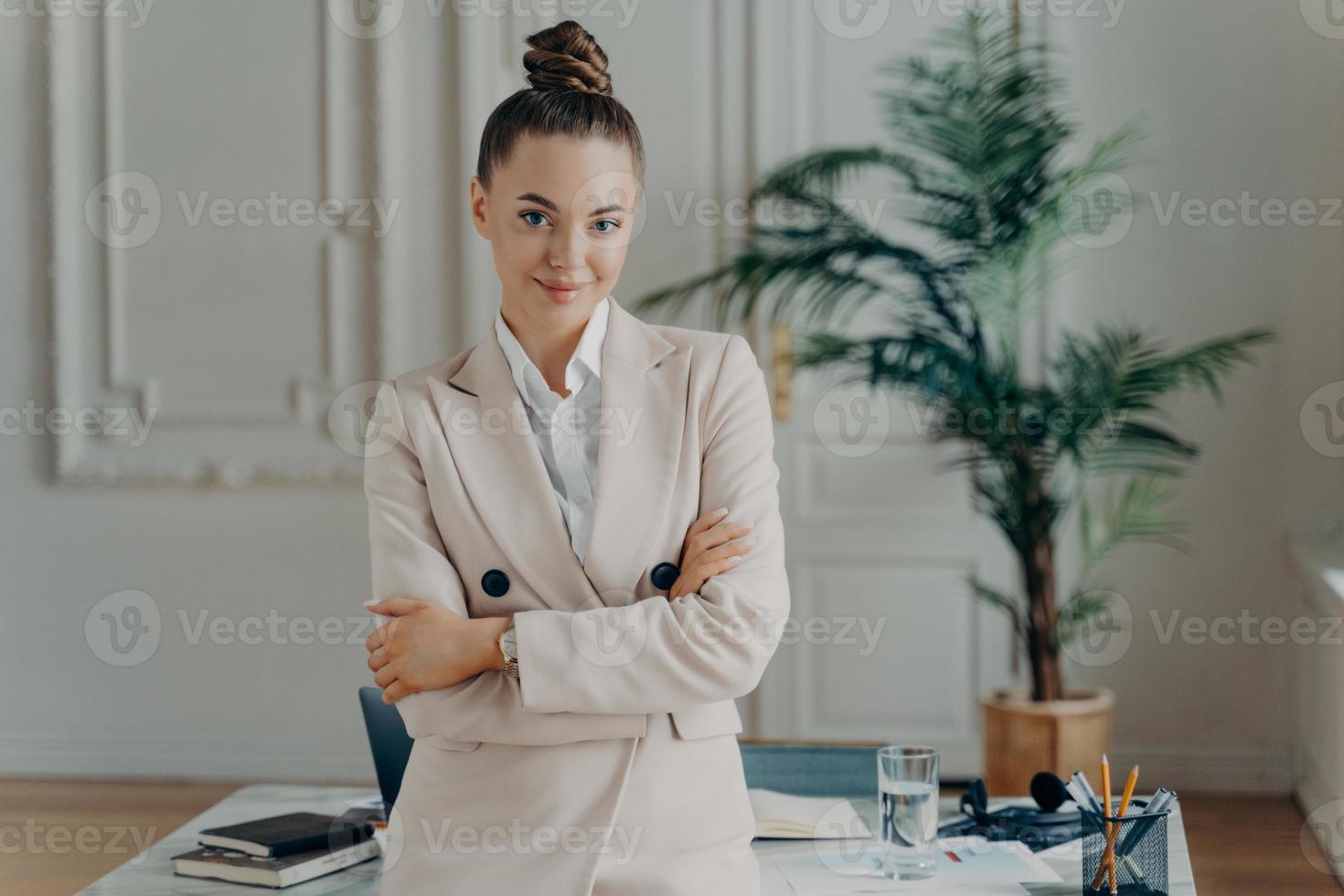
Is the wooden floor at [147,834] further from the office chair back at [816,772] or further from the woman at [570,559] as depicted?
the woman at [570,559]

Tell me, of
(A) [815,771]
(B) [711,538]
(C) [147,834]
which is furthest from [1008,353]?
(C) [147,834]

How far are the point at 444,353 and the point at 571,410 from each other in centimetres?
281

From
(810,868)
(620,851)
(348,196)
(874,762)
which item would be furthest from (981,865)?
Answer: (348,196)

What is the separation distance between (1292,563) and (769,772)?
245cm

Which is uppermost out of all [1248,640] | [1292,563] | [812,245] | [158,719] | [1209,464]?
[812,245]

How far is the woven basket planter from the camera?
346 cm

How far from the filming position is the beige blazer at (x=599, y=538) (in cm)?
142

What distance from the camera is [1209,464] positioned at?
398 centimetres

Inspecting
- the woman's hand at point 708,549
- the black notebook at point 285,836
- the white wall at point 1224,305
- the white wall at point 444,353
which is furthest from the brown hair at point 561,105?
the white wall at point 1224,305

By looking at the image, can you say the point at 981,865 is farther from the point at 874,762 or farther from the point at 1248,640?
the point at 1248,640

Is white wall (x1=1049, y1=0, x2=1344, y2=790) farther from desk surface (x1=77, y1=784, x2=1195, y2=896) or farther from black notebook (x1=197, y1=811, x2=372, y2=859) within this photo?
black notebook (x1=197, y1=811, x2=372, y2=859)

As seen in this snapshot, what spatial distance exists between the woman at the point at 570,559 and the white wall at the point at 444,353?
2.66 m

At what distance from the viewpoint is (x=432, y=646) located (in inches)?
57.0

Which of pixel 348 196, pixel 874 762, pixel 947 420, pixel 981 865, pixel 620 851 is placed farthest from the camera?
pixel 348 196
